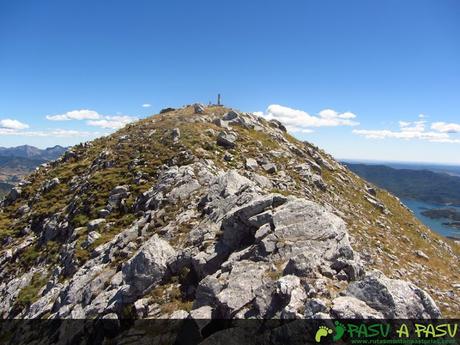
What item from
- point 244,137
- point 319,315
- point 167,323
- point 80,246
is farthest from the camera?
point 244,137

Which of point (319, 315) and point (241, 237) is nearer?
point (319, 315)

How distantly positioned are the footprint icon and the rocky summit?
543 mm

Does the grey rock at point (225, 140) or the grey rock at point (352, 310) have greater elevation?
the grey rock at point (225, 140)

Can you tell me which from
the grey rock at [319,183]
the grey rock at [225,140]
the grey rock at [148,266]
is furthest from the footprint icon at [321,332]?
the grey rock at [225,140]

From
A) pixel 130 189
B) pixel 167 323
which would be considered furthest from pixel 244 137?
pixel 167 323

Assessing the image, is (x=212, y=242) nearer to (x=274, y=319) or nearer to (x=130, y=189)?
Result: (x=274, y=319)

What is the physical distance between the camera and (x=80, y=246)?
28.1m

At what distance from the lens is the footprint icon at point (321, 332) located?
12.5 metres

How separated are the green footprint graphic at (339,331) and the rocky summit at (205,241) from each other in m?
0.45

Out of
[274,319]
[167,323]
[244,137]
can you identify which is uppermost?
[244,137]

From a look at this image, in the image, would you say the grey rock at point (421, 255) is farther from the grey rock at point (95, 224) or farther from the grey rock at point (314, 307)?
the grey rock at point (95, 224)

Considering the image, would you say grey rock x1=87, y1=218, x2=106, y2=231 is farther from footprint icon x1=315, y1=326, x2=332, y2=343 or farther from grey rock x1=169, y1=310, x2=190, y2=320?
footprint icon x1=315, y1=326, x2=332, y2=343

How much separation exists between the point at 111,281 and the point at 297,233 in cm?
1209

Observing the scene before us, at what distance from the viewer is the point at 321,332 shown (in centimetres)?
1259
